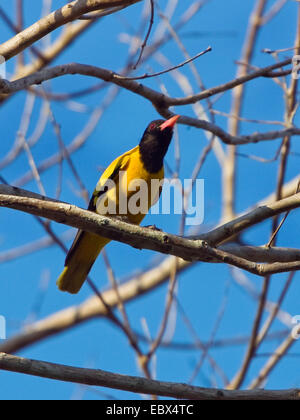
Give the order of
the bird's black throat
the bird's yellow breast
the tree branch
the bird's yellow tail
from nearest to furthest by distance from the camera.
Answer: the tree branch
the bird's yellow breast
the bird's yellow tail
the bird's black throat

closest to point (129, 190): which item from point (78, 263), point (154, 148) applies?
point (154, 148)

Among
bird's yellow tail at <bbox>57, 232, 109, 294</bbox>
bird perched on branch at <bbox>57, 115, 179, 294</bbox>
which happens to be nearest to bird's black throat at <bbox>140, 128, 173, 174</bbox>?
bird perched on branch at <bbox>57, 115, 179, 294</bbox>

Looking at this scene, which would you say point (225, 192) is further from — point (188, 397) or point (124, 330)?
point (188, 397)

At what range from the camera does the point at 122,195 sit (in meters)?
5.34

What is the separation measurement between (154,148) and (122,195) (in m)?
0.66

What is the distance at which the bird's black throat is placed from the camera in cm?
558

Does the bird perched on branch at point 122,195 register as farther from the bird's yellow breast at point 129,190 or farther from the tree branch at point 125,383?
the tree branch at point 125,383

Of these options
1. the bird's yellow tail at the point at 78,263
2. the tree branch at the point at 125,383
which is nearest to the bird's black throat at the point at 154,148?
the bird's yellow tail at the point at 78,263

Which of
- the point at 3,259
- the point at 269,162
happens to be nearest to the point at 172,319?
the point at 269,162

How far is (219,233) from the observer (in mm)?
3520

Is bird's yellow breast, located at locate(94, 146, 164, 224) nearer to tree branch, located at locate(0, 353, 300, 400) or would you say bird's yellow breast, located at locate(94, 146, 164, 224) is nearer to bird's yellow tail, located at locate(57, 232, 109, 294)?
bird's yellow tail, located at locate(57, 232, 109, 294)

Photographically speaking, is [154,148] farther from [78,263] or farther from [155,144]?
[78,263]

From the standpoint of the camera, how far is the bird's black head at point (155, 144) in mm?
5590
